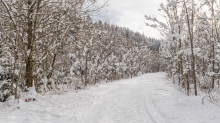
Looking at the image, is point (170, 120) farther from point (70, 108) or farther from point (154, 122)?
point (70, 108)

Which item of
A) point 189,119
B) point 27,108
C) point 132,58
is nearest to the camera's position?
point 189,119

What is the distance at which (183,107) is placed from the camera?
4883 millimetres

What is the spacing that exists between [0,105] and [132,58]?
89.8 feet

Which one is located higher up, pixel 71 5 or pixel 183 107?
pixel 71 5

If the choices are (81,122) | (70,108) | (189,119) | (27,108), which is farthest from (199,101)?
(27,108)

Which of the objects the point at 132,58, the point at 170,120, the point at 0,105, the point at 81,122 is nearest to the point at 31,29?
the point at 0,105

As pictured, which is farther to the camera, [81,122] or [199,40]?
[199,40]

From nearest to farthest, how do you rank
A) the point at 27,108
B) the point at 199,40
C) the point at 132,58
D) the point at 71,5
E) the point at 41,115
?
1. the point at 41,115
2. the point at 27,108
3. the point at 71,5
4. the point at 199,40
5. the point at 132,58

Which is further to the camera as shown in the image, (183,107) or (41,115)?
(183,107)

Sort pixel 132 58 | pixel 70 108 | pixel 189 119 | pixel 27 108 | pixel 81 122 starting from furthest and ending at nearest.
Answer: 1. pixel 132 58
2. pixel 70 108
3. pixel 27 108
4. pixel 81 122
5. pixel 189 119

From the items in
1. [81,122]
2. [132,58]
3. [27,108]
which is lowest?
[81,122]

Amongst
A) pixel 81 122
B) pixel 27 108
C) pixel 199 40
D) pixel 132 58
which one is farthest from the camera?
pixel 132 58

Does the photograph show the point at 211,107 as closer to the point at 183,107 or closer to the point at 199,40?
the point at 183,107

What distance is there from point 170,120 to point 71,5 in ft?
18.9
